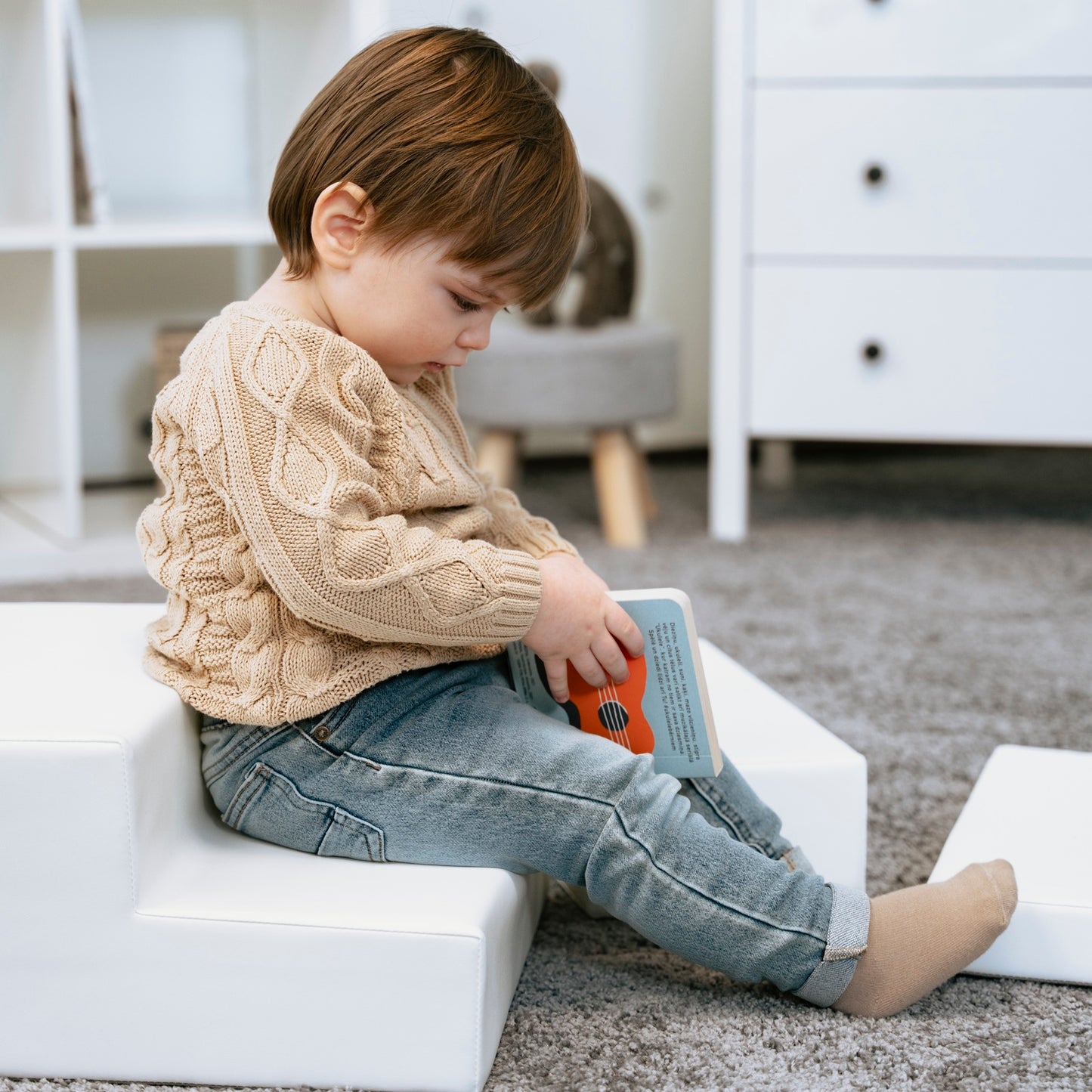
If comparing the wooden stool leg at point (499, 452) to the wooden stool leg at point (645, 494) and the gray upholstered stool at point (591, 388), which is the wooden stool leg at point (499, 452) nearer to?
the gray upholstered stool at point (591, 388)

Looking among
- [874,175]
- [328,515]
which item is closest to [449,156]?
[328,515]

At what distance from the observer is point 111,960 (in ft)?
2.27

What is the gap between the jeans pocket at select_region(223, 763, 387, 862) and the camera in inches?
29.7

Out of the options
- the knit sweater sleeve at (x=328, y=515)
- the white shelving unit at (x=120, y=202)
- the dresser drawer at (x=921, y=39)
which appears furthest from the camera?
the dresser drawer at (x=921, y=39)

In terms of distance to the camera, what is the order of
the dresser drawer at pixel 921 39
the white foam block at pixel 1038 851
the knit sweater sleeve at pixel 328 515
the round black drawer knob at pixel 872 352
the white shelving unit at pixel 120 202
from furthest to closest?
1. the round black drawer knob at pixel 872 352
2. the dresser drawer at pixel 921 39
3. the white shelving unit at pixel 120 202
4. the white foam block at pixel 1038 851
5. the knit sweater sleeve at pixel 328 515

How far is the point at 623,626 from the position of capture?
80 cm

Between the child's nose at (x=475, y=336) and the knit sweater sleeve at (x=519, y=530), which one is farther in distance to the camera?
the knit sweater sleeve at (x=519, y=530)

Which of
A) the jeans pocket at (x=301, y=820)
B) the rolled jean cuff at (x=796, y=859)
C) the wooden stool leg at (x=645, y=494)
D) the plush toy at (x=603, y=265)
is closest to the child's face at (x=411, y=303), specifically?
the jeans pocket at (x=301, y=820)

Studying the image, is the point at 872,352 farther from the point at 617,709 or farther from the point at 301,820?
the point at 301,820

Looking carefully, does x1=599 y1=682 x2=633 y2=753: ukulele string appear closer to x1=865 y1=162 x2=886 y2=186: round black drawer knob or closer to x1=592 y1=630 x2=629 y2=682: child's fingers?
x1=592 y1=630 x2=629 y2=682: child's fingers

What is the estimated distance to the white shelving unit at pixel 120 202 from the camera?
165cm

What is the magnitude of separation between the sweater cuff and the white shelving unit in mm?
1033

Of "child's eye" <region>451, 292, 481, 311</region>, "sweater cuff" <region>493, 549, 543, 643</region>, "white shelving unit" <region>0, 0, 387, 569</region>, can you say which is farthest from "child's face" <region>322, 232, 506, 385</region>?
"white shelving unit" <region>0, 0, 387, 569</region>

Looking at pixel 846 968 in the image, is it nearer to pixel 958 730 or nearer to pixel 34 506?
pixel 958 730
